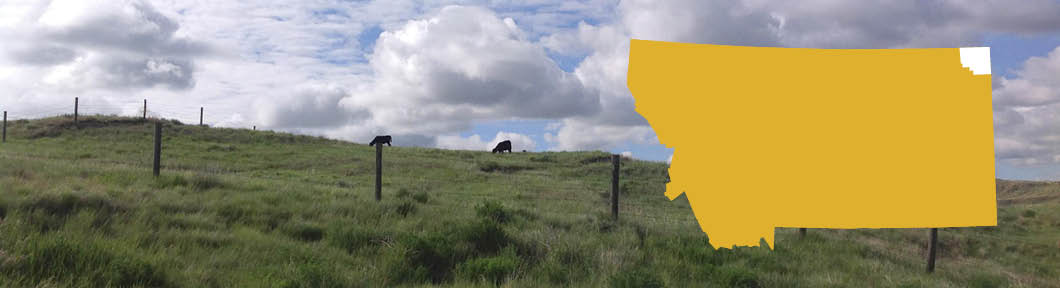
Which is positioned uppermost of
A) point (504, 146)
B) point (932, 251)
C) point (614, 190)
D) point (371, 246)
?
point (504, 146)

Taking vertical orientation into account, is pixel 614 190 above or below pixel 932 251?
above

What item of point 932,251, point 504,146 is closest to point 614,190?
point 932,251

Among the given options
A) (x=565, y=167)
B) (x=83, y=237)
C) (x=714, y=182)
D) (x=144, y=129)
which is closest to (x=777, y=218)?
(x=714, y=182)

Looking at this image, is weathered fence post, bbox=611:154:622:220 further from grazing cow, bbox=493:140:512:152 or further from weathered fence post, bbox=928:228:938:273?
grazing cow, bbox=493:140:512:152

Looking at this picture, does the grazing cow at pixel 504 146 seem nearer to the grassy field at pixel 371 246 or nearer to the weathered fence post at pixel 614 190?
the grassy field at pixel 371 246

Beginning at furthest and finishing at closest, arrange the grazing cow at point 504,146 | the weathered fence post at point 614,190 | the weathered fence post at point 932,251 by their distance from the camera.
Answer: the grazing cow at point 504,146, the weathered fence post at point 614,190, the weathered fence post at point 932,251

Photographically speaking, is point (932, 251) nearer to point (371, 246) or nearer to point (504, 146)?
point (371, 246)

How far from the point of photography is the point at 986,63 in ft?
25.7

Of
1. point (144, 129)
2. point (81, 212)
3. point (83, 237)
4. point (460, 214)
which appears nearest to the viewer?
point (83, 237)

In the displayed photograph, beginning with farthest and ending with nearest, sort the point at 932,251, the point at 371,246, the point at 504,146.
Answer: the point at 504,146 → the point at 932,251 → the point at 371,246

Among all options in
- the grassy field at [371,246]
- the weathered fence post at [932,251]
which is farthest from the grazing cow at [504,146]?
the weathered fence post at [932,251]

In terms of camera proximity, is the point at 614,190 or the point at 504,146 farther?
the point at 504,146

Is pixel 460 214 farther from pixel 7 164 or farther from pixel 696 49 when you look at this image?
pixel 7 164

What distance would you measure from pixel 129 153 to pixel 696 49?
26.8 metres
